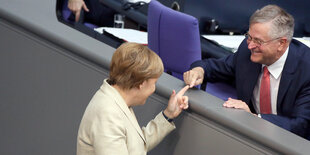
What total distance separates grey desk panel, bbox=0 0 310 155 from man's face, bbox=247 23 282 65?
556 millimetres

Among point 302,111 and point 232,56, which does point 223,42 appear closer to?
point 232,56

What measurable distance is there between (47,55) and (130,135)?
2.83ft

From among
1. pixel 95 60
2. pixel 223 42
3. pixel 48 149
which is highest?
pixel 95 60

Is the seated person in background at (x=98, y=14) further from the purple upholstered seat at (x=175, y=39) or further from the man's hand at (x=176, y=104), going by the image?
the man's hand at (x=176, y=104)

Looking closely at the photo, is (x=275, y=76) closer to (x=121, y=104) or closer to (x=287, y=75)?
(x=287, y=75)

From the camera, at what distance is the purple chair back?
305cm

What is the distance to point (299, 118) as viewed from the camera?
7.40 feet

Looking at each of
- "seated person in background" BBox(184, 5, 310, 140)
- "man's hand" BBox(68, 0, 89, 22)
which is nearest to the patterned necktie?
"seated person in background" BBox(184, 5, 310, 140)

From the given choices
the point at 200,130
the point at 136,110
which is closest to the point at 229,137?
the point at 200,130

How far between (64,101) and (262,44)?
0.95 m

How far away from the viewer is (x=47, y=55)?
253 centimetres

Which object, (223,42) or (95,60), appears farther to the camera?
(223,42)

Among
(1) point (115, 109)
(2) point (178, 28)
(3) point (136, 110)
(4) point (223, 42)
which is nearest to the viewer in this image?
(1) point (115, 109)

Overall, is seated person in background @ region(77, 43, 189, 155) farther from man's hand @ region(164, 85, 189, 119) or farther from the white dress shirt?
the white dress shirt
